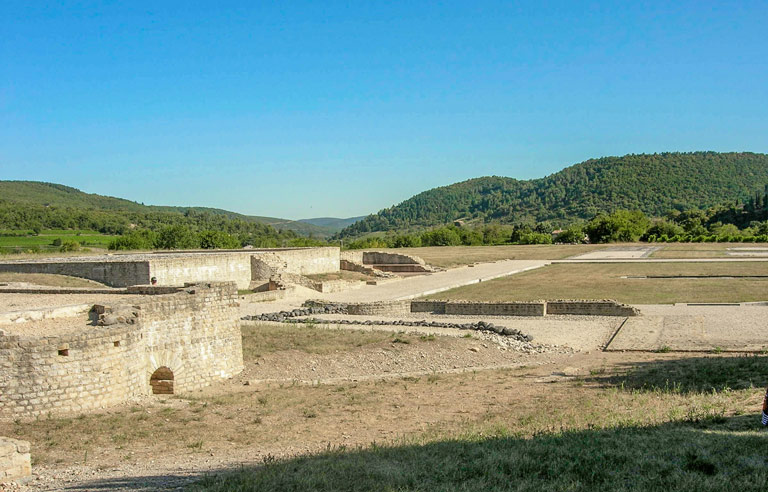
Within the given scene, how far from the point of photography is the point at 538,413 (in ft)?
33.8

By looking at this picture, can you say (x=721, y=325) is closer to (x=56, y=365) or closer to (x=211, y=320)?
(x=211, y=320)

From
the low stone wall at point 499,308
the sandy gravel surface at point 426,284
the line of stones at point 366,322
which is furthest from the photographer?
the sandy gravel surface at point 426,284

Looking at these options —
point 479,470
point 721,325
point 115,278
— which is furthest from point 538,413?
point 115,278

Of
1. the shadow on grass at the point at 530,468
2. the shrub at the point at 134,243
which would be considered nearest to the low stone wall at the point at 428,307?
the shadow on grass at the point at 530,468

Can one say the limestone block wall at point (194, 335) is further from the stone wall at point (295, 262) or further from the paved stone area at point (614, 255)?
the paved stone area at point (614, 255)

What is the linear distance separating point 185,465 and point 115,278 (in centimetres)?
2245

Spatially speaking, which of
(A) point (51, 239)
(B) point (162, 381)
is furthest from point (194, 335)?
(A) point (51, 239)

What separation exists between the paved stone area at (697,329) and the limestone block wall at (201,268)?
1542cm

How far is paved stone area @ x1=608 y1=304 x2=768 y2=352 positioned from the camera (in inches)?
669

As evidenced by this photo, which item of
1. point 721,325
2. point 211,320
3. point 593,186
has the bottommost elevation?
point 721,325

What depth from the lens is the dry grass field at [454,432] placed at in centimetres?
638

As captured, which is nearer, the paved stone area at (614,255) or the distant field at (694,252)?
the distant field at (694,252)

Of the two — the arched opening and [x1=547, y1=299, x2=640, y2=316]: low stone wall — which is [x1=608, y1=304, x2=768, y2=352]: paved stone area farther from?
the arched opening

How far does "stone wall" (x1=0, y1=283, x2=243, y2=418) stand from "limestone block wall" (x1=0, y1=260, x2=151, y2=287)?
557 inches
